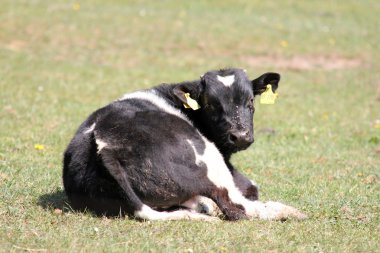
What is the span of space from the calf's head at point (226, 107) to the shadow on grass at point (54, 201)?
5.53ft

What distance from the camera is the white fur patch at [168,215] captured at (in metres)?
6.25

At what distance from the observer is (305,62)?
1975 centimetres

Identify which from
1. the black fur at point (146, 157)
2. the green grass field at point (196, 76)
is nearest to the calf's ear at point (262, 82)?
the black fur at point (146, 157)

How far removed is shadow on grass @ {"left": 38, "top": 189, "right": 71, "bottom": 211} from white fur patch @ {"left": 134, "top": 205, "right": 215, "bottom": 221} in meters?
0.93

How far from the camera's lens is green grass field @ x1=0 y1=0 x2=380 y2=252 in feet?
19.7

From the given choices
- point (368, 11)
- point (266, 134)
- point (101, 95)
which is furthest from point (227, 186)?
point (368, 11)

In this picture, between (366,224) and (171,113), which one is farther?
(171,113)

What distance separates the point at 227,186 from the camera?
6578mm

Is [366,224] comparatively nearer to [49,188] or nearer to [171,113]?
[171,113]

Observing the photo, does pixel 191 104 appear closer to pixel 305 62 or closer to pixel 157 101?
pixel 157 101

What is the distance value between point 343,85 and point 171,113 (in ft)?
36.8

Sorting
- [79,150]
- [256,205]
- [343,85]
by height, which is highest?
[79,150]

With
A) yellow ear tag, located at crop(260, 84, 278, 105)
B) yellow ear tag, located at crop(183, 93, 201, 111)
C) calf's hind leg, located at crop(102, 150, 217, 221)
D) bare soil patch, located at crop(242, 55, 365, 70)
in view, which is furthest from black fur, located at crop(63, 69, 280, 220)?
bare soil patch, located at crop(242, 55, 365, 70)

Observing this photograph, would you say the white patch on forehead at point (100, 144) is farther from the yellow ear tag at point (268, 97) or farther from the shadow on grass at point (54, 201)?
the yellow ear tag at point (268, 97)
